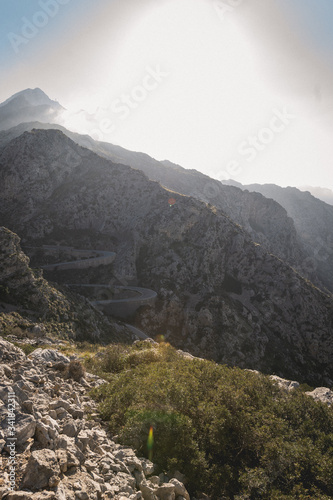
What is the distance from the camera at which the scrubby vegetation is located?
8047mm

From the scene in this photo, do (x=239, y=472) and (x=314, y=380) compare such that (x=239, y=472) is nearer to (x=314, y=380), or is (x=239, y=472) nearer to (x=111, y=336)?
(x=111, y=336)

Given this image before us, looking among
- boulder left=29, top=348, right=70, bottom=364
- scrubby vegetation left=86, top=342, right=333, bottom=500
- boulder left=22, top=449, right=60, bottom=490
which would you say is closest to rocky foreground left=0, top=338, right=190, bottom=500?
boulder left=22, top=449, right=60, bottom=490

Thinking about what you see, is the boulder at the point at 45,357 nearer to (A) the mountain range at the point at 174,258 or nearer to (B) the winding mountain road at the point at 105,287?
(B) the winding mountain road at the point at 105,287

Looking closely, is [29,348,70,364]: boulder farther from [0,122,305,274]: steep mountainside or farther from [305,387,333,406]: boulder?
[0,122,305,274]: steep mountainside

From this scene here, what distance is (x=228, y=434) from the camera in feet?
32.8

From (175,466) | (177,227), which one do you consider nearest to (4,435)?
(175,466)

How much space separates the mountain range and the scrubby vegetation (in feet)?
181

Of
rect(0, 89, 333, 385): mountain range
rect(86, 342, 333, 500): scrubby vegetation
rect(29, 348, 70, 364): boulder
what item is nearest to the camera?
rect(86, 342, 333, 500): scrubby vegetation

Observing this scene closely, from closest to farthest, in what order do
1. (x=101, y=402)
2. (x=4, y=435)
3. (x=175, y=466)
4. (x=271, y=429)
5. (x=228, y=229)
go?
(x=4, y=435) < (x=175, y=466) < (x=271, y=429) < (x=101, y=402) < (x=228, y=229)

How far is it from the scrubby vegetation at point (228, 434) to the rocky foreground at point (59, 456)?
2.72 ft

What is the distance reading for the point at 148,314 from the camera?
6869cm

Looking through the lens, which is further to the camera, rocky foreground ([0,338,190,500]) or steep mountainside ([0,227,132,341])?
steep mountainside ([0,227,132,341])

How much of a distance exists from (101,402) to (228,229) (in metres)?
96.8

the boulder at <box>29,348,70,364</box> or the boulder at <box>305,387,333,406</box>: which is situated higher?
the boulder at <box>305,387,333,406</box>
